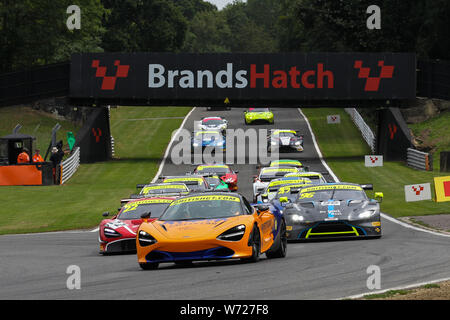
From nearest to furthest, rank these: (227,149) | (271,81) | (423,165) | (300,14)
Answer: (423,165) < (271,81) < (227,149) < (300,14)

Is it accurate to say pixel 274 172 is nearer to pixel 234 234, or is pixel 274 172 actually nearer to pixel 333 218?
pixel 333 218

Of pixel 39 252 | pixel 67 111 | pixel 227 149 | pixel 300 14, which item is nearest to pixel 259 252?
pixel 39 252

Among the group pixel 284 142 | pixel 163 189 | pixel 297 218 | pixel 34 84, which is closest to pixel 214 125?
pixel 284 142

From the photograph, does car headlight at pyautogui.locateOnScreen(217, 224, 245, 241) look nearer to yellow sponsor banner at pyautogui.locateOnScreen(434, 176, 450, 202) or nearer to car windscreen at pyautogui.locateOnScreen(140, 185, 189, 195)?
car windscreen at pyautogui.locateOnScreen(140, 185, 189, 195)

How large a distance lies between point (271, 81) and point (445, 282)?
39214mm

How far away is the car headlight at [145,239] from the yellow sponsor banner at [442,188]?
1556 centimetres

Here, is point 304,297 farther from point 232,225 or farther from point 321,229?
point 321,229

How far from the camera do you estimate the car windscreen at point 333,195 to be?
1952 cm

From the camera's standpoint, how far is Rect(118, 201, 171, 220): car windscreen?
62.1 ft

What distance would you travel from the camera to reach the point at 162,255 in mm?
13805

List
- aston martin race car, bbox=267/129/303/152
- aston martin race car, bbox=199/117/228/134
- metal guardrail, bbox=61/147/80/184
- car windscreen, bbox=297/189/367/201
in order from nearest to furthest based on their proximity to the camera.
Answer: car windscreen, bbox=297/189/367/201 < metal guardrail, bbox=61/147/80/184 < aston martin race car, bbox=267/129/303/152 < aston martin race car, bbox=199/117/228/134

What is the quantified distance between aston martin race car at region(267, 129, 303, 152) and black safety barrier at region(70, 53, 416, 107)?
13.1ft

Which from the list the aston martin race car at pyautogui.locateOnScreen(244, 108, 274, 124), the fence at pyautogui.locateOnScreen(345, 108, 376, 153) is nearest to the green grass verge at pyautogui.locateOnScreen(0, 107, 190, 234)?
the aston martin race car at pyautogui.locateOnScreen(244, 108, 274, 124)

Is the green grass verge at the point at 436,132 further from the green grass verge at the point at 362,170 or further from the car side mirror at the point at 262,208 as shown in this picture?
the car side mirror at the point at 262,208
